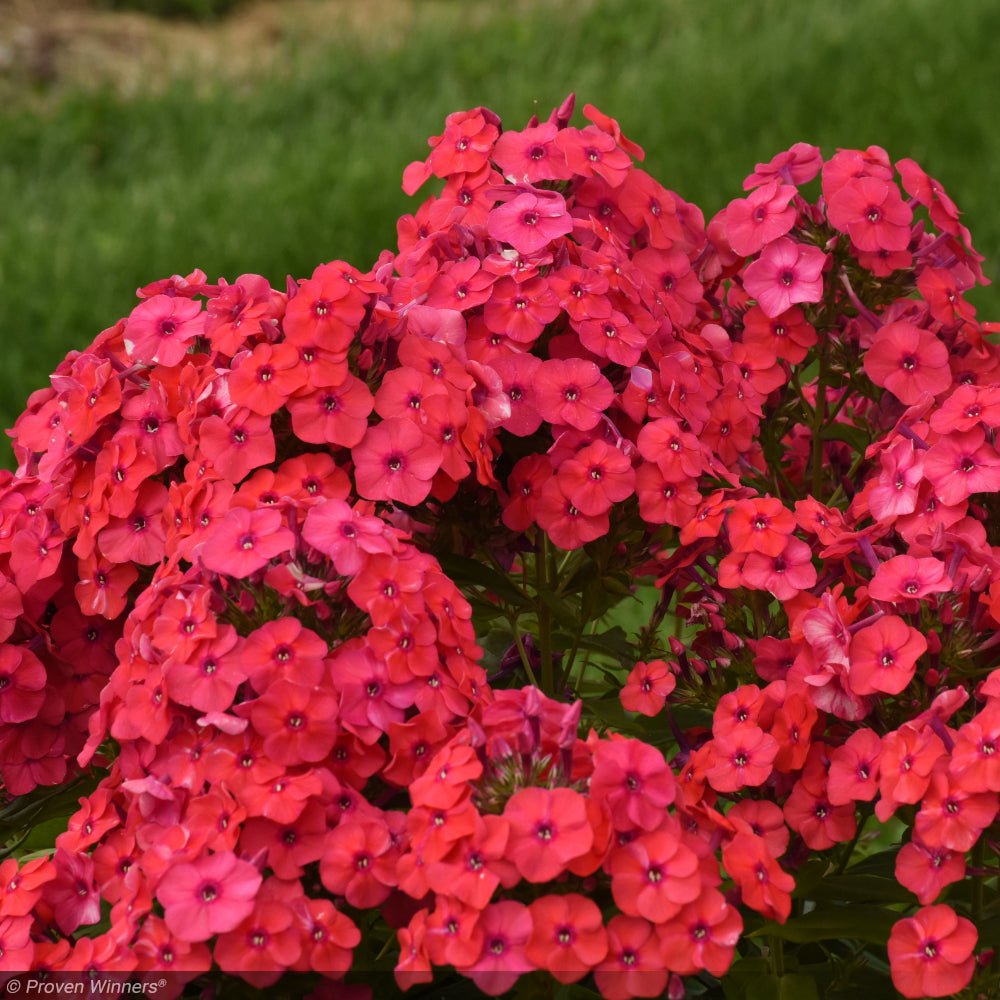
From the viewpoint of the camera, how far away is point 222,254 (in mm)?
5398

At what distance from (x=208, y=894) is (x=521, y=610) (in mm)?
636

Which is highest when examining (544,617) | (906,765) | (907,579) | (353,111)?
(907,579)

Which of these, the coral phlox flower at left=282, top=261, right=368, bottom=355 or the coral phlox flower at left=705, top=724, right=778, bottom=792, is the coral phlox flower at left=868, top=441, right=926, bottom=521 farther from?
the coral phlox flower at left=282, top=261, right=368, bottom=355

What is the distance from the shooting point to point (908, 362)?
1.74 metres

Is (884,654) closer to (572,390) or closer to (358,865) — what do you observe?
(572,390)

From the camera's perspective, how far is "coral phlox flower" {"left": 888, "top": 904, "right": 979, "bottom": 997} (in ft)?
4.15

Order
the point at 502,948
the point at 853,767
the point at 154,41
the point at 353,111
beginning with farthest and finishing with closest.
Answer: the point at 154,41, the point at 353,111, the point at 853,767, the point at 502,948

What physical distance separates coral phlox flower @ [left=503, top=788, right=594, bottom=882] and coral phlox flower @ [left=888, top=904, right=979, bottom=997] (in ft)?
1.11

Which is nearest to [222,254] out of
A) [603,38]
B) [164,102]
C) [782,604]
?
[164,102]

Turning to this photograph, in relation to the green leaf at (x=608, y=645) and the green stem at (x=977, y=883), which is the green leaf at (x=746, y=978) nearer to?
the green stem at (x=977, y=883)

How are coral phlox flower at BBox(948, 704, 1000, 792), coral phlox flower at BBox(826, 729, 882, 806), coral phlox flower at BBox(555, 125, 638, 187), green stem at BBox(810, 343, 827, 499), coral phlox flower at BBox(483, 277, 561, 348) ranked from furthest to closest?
green stem at BBox(810, 343, 827, 499)
coral phlox flower at BBox(555, 125, 638, 187)
coral phlox flower at BBox(483, 277, 561, 348)
coral phlox flower at BBox(826, 729, 882, 806)
coral phlox flower at BBox(948, 704, 1000, 792)

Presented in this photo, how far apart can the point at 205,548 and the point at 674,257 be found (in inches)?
32.3

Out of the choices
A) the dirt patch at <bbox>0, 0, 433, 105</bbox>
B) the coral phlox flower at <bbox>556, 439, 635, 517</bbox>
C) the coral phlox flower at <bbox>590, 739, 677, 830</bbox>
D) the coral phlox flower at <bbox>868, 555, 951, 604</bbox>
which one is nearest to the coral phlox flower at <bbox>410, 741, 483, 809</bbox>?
the coral phlox flower at <bbox>590, 739, 677, 830</bbox>

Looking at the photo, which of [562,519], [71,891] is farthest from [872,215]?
[71,891]
